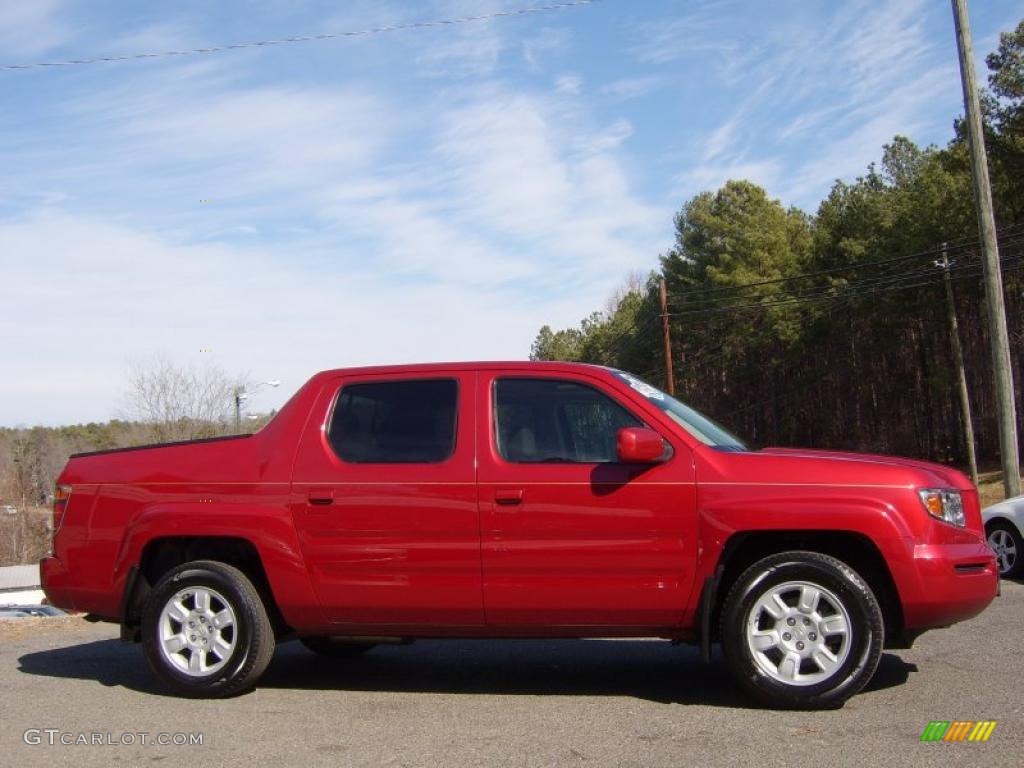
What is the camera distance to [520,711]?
5.22m

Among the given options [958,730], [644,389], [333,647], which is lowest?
[958,730]

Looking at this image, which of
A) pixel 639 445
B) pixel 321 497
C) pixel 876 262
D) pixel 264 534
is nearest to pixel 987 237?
pixel 639 445

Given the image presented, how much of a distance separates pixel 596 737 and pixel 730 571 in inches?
47.8

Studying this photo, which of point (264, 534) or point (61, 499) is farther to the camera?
point (61, 499)

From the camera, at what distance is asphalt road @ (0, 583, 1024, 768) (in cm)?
443

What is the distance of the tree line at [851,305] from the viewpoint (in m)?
39.5

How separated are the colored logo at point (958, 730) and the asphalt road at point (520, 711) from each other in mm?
47

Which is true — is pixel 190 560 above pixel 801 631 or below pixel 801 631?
above

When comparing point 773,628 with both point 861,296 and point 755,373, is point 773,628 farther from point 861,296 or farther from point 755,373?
point 755,373

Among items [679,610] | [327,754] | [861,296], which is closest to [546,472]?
[679,610]

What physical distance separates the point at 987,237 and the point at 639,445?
1252 centimetres

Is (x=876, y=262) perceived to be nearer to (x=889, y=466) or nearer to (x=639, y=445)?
(x=889, y=466)

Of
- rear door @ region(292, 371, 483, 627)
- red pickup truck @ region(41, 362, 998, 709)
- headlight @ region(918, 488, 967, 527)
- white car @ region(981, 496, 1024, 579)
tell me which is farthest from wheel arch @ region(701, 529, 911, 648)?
white car @ region(981, 496, 1024, 579)

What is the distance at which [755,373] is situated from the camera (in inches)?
2499
